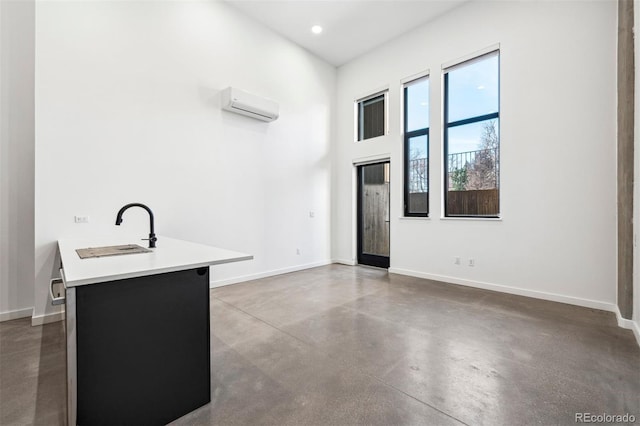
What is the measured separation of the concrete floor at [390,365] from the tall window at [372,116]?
3.56 m

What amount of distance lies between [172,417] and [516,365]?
2325 mm

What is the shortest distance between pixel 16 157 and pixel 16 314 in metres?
1.70

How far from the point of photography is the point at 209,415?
160cm

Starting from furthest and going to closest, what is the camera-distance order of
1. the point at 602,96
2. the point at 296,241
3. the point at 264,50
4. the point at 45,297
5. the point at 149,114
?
the point at 296,241 → the point at 264,50 → the point at 149,114 → the point at 602,96 → the point at 45,297

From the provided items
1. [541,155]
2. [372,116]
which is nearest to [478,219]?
[541,155]

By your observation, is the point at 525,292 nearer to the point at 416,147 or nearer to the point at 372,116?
the point at 416,147

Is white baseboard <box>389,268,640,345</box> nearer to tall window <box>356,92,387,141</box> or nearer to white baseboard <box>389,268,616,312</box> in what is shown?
white baseboard <box>389,268,616,312</box>

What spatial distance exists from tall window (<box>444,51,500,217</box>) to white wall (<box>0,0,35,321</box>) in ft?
17.9

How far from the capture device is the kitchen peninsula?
1291mm

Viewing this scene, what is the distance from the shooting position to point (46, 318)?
2.97m

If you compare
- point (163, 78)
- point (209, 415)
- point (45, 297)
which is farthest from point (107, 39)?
point (209, 415)

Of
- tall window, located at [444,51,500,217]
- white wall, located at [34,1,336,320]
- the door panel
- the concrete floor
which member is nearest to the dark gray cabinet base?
the concrete floor

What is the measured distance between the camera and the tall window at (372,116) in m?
5.63

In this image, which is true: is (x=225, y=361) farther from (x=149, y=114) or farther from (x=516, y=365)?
(x=149, y=114)
